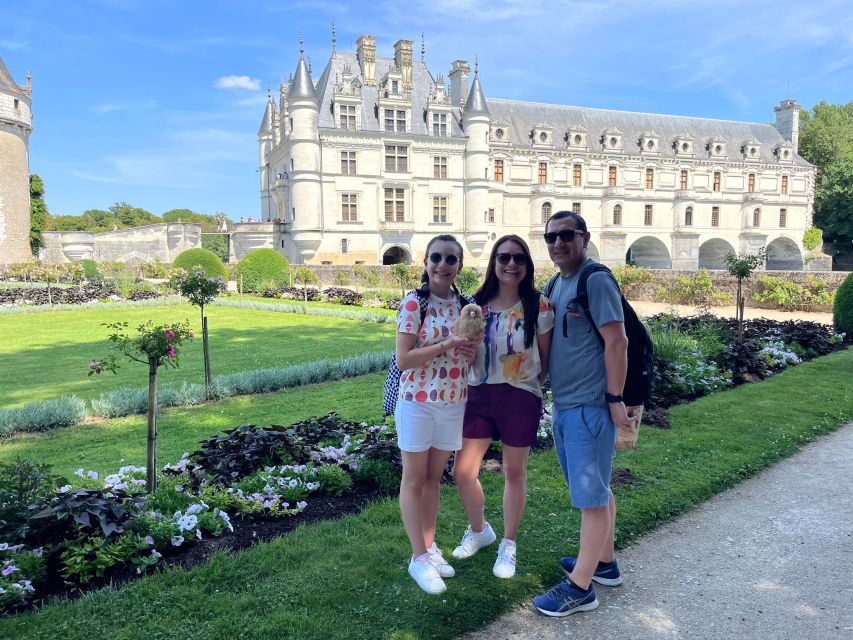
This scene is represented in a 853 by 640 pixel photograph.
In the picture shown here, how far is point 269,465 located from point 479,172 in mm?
32503

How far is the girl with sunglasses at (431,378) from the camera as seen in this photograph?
288cm

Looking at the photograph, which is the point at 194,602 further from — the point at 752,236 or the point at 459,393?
the point at 752,236

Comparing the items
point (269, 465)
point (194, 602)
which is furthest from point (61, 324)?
point (194, 602)


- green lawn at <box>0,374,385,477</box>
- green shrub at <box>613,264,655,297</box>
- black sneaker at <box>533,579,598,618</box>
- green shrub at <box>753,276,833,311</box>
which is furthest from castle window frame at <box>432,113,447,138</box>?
Answer: black sneaker at <box>533,579,598,618</box>

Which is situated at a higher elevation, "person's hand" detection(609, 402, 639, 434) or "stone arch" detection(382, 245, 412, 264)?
"stone arch" detection(382, 245, 412, 264)

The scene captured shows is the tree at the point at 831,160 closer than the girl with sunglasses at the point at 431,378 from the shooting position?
No

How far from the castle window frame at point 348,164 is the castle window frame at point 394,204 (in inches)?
90.8

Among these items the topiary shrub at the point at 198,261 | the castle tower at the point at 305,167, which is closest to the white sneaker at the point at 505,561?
the topiary shrub at the point at 198,261

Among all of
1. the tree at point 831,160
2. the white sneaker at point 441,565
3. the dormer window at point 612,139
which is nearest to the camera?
the white sneaker at point 441,565

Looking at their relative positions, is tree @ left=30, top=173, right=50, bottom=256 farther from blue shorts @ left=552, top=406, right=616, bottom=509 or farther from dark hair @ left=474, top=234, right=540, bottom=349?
blue shorts @ left=552, top=406, right=616, bottom=509

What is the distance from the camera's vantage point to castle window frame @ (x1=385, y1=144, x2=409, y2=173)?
112 feet

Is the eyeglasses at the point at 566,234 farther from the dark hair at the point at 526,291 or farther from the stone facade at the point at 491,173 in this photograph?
the stone facade at the point at 491,173

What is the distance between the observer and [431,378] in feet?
9.62

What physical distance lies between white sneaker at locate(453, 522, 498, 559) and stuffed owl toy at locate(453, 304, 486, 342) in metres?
1.34
